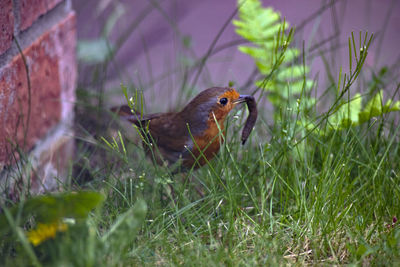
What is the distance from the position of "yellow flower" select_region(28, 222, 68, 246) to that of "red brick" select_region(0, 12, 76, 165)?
24.1 inches

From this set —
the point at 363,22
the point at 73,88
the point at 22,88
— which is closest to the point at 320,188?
the point at 22,88

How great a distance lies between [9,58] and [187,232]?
0.97 metres

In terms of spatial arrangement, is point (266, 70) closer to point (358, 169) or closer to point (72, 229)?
point (358, 169)

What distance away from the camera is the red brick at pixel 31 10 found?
6.95 feet

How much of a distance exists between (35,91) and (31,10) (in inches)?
14.3

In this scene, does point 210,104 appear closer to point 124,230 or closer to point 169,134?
point 169,134

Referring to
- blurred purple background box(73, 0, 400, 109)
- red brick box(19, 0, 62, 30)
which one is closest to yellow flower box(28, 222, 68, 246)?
red brick box(19, 0, 62, 30)

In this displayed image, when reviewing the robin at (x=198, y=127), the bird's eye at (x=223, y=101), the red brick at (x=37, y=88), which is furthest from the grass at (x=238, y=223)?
the red brick at (x=37, y=88)

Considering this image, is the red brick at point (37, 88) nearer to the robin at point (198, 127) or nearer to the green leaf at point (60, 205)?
the robin at point (198, 127)

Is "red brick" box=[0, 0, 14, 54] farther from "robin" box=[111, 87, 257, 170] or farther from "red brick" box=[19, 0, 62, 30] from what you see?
"robin" box=[111, 87, 257, 170]

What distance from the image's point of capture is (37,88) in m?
2.36

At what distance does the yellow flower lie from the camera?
1.33m

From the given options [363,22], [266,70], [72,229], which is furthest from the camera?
[363,22]

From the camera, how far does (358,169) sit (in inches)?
80.1
